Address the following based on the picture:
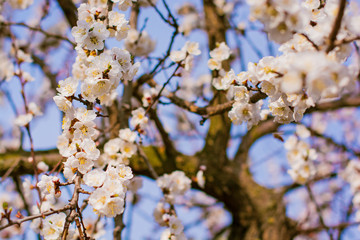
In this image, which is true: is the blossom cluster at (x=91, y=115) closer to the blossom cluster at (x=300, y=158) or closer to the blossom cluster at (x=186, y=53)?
the blossom cluster at (x=186, y=53)

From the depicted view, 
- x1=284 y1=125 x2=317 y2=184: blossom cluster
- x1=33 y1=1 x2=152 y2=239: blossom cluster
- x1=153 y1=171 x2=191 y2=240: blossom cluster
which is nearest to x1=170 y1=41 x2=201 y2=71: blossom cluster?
x1=33 y1=1 x2=152 y2=239: blossom cluster

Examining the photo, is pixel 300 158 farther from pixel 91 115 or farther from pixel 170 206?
pixel 91 115

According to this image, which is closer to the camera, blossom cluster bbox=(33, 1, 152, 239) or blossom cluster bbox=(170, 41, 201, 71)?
blossom cluster bbox=(33, 1, 152, 239)

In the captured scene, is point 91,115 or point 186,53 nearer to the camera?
point 91,115

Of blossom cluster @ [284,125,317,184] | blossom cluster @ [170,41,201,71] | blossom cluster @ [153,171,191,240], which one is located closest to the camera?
blossom cluster @ [153,171,191,240]

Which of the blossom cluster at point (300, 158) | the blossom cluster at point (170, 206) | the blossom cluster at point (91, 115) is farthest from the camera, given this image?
the blossom cluster at point (300, 158)

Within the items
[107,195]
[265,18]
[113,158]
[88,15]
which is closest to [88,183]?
[107,195]

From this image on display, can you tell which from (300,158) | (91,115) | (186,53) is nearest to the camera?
(91,115)

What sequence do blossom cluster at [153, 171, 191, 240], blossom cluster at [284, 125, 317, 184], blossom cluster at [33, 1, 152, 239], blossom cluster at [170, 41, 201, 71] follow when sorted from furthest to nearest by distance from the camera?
blossom cluster at [284, 125, 317, 184]
blossom cluster at [170, 41, 201, 71]
blossom cluster at [153, 171, 191, 240]
blossom cluster at [33, 1, 152, 239]

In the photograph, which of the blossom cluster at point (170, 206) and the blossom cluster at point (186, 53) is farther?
the blossom cluster at point (186, 53)

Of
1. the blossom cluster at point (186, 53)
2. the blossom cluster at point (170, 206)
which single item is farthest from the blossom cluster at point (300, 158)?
the blossom cluster at point (186, 53)

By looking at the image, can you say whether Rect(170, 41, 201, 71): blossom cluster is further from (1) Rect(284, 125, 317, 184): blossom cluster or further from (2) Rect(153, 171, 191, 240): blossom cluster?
(1) Rect(284, 125, 317, 184): blossom cluster

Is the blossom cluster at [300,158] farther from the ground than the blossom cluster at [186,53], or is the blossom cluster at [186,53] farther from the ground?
the blossom cluster at [186,53]

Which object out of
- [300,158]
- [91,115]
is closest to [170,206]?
[91,115]
